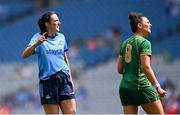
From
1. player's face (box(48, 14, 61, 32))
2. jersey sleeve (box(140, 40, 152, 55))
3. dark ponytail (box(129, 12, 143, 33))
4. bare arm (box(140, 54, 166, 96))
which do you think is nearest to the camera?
bare arm (box(140, 54, 166, 96))

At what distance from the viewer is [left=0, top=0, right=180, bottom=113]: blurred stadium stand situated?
21109 mm

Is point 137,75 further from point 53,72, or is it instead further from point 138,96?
point 53,72

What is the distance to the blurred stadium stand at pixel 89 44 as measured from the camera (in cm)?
2111

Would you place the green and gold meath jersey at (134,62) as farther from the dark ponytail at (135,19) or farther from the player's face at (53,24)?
the player's face at (53,24)

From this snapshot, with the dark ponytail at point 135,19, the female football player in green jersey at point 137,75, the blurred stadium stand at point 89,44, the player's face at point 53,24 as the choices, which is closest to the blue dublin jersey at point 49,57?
the player's face at point 53,24

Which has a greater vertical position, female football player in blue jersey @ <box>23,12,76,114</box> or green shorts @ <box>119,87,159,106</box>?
female football player in blue jersey @ <box>23,12,76,114</box>

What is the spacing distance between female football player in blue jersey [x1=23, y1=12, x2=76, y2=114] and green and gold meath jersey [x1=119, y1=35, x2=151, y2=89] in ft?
2.21

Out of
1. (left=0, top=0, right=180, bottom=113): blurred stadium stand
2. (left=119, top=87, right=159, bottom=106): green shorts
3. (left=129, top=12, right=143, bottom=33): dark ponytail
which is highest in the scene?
(left=0, top=0, right=180, bottom=113): blurred stadium stand

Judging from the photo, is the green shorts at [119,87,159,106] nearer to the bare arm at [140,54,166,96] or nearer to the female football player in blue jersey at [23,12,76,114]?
the bare arm at [140,54,166,96]

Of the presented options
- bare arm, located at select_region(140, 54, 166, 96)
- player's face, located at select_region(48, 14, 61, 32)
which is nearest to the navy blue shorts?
player's face, located at select_region(48, 14, 61, 32)

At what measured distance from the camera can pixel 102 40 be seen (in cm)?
2169

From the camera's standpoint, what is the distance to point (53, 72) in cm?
884

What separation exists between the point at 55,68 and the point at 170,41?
42.3 ft

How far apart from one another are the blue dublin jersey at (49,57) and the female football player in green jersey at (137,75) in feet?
2.31
